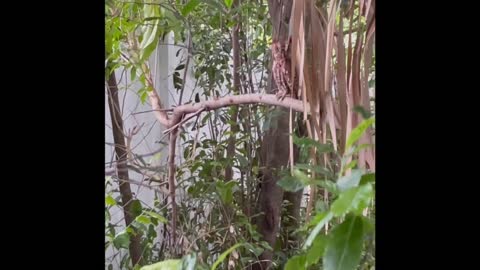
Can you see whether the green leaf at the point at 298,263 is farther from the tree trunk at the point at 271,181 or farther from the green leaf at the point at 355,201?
the tree trunk at the point at 271,181

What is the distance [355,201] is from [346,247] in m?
0.04

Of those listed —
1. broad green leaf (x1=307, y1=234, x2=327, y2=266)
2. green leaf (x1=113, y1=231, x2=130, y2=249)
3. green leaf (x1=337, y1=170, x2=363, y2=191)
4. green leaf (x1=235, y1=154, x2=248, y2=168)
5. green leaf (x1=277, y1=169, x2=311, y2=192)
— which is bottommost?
green leaf (x1=113, y1=231, x2=130, y2=249)

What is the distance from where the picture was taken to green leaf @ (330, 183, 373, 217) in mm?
418

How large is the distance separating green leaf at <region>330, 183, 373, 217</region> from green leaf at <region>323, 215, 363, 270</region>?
0.01m

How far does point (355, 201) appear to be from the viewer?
421 mm

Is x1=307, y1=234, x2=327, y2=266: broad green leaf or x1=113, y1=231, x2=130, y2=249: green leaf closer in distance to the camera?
x1=307, y1=234, x2=327, y2=266: broad green leaf

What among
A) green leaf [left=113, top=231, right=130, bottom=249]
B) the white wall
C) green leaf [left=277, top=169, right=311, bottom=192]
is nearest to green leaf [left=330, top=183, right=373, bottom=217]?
green leaf [left=277, top=169, right=311, bottom=192]

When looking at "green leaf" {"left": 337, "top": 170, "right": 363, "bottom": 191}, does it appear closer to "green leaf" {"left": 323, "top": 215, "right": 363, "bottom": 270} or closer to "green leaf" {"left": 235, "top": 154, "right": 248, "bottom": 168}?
"green leaf" {"left": 323, "top": 215, "right": 363, "bottom": 270}

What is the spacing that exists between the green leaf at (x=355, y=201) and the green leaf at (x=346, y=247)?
0.01 metres

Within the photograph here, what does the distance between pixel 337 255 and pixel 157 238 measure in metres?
0.84
